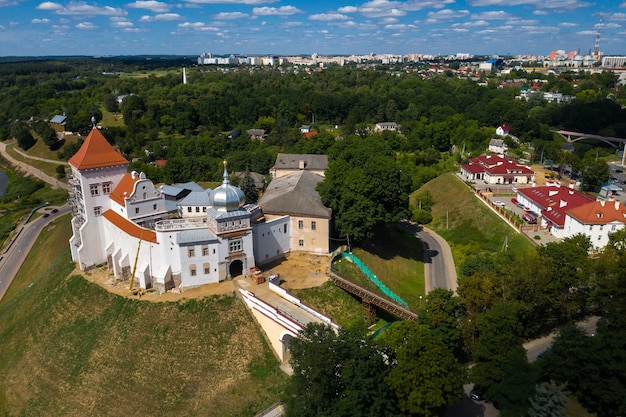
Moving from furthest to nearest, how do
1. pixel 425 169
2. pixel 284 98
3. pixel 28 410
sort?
pixel 284 98, pixel 425 169, pixel 28 410

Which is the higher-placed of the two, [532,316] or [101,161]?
[101,161]

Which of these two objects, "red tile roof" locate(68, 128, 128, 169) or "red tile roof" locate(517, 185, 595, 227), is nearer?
"red tile roof" locate(68, 128, 128, 169)

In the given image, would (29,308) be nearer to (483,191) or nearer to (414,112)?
(483,191)

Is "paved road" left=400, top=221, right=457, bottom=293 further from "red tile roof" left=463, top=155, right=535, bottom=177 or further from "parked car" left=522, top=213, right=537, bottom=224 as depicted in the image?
"red tile roof" left=463, top=155, right=535, bottom=177

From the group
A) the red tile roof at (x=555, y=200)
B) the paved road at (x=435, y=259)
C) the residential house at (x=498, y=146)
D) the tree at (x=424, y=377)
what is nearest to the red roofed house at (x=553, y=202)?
the red tile roof at (x=555, y=200)

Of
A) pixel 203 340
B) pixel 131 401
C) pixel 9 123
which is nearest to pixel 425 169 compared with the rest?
pixel 203 340

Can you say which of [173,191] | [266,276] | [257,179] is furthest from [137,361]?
[257,179]

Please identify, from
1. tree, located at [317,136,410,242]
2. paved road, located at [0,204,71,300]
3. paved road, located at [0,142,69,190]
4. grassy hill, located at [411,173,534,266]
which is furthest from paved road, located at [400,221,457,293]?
paved road, located at [0,142,69,190]
